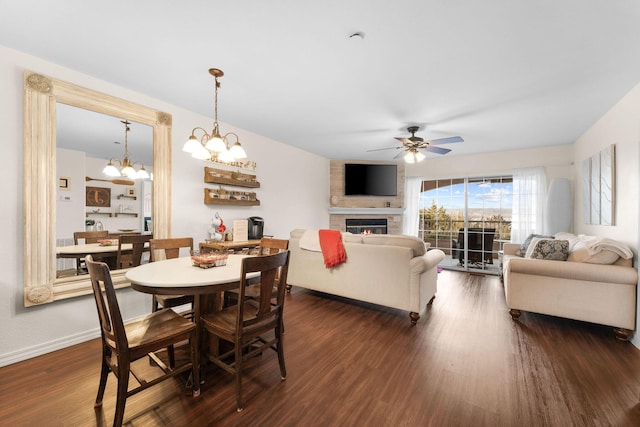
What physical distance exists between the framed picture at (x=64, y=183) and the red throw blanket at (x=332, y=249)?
8.57ft

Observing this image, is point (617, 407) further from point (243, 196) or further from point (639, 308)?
point (243, 196)

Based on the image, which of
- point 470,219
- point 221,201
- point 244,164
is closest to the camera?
point 221,201

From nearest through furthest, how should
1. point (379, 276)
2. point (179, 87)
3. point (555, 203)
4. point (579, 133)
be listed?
point (179, 87) < point (379, 276) < point (579, 133) < point (555, 203)

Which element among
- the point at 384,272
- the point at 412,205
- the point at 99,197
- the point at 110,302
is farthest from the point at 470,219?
the point at 99,197

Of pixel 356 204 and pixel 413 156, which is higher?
pixel 413 156

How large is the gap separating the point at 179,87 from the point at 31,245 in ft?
6.32

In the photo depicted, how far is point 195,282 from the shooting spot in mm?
1619

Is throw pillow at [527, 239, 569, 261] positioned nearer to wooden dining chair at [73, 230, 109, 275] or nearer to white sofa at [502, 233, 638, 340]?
white sofa at [502, 233, 638, 340]

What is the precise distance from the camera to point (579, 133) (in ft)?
13.4

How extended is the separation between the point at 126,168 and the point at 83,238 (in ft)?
2.69

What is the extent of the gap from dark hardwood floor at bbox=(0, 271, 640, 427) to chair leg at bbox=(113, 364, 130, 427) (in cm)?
19

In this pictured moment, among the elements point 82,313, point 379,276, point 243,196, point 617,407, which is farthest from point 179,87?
point 617,407

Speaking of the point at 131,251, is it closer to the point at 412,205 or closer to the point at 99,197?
the point at 99,197

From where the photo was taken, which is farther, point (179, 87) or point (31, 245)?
point (179, 87)
